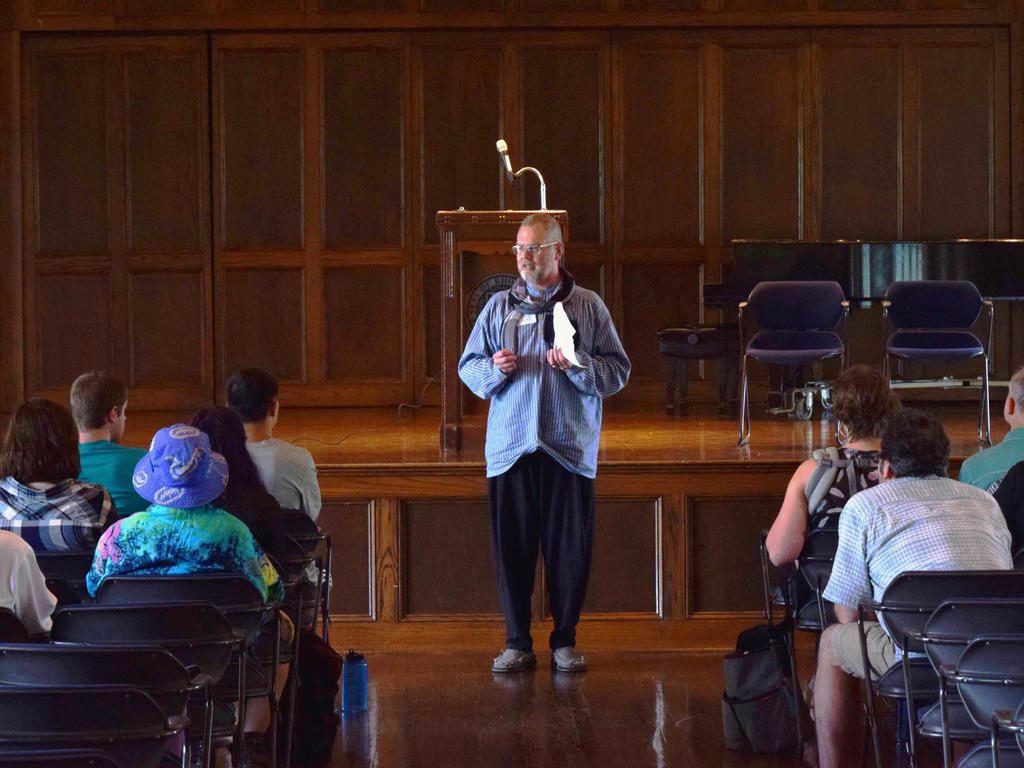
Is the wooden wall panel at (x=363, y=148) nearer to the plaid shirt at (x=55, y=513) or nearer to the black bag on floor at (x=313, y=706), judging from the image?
the black bag on floor at (x=313, y=706)

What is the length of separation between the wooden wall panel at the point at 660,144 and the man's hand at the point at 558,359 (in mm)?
5295

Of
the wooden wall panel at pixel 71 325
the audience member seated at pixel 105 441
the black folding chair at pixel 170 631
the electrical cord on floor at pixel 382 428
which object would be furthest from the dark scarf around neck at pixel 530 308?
the wooden wall panel at pixel 71 325

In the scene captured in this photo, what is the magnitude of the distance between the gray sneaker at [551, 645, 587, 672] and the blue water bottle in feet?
2.61

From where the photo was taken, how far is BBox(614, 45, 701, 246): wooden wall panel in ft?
32.2

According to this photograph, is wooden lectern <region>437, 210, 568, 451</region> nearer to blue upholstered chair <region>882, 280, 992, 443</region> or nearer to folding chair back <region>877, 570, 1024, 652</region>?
blue upholstered chair <region>882, 280, 992, 443</region>

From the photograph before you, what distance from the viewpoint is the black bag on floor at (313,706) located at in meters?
Result: 4.02

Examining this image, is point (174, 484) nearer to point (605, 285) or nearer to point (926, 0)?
point (605, 285)

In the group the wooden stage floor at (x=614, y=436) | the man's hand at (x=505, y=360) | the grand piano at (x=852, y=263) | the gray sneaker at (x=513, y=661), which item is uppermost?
the grand piano at (x=852, y=263)

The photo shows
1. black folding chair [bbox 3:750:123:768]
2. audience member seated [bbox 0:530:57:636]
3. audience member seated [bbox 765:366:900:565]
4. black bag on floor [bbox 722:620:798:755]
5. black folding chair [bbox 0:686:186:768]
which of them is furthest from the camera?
black bag on floor [bbox 722:620:798:755]

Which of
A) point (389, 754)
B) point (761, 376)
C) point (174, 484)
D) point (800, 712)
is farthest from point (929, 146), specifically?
point (174, 484)

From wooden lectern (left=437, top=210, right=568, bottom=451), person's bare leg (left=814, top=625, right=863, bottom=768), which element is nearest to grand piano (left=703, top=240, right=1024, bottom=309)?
wooden lectern (left=437, top=210, right=568, bottom=451)

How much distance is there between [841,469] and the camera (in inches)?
156

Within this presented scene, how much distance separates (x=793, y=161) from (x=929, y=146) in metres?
0.99

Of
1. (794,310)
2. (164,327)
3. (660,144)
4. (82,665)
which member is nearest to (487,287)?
(794,310)
